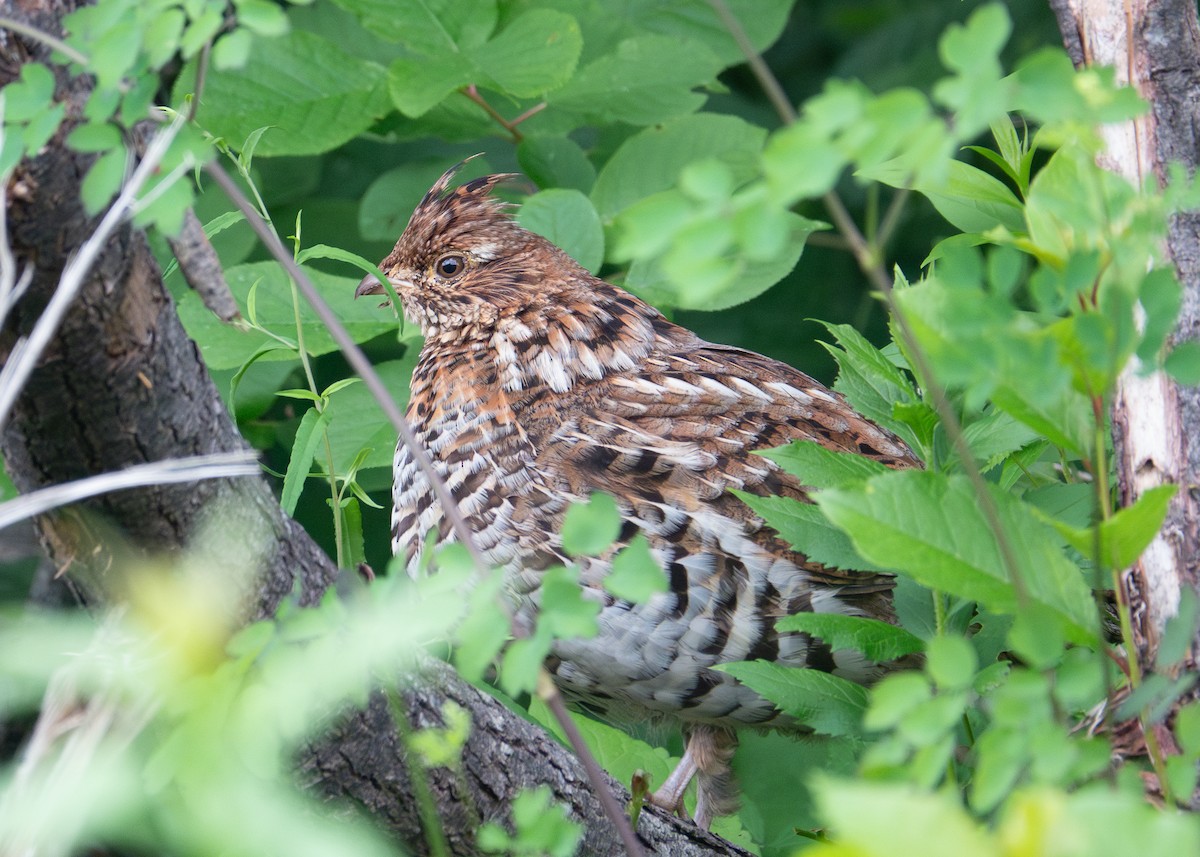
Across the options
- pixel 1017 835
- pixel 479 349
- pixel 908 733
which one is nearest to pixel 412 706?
pixel 908 733

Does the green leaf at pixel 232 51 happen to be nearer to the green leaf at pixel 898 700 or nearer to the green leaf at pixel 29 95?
the green leaf at pixel 29 95

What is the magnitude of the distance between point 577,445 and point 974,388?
1.64m

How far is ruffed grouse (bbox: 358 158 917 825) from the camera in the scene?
2.50m

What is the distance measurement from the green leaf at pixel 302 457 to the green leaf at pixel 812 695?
0.73 metres

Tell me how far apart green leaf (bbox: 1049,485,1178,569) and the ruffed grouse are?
3.49ft

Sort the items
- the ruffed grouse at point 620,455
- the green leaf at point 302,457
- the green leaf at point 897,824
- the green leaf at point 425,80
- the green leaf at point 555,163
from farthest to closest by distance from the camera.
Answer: the green leaf at point 555,163 < the green leaf at point 425,80 < the ruffed grouse at point 620,455 < the green leaf at point 302,457 < the green leaf at point 897,824

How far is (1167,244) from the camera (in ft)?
5.61

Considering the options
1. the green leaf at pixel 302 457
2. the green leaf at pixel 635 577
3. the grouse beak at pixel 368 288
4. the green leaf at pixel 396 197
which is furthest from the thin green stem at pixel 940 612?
the green leaf at pixel 396 197

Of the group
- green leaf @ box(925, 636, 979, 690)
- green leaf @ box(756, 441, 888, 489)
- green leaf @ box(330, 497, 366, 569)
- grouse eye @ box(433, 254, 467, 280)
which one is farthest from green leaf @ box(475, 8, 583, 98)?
green leaf @ box(925, 636, 979, 690)

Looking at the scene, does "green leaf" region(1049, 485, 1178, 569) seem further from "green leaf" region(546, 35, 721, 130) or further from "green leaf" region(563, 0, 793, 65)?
"green leaf" region(563, 0, 793, 65)

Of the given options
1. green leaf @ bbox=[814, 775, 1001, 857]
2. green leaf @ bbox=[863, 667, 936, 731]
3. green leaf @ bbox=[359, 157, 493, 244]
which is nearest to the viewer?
green leaf @ bbox=[814, 775, 1001, 857]

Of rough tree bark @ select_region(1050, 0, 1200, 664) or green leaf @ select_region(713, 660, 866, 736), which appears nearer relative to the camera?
rough tree bark @ select_region(1050, 0, 1200, 664)

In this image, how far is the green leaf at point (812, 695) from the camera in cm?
186

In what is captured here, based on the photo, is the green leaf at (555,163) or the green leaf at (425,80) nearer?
the green leaf at (425,80)
